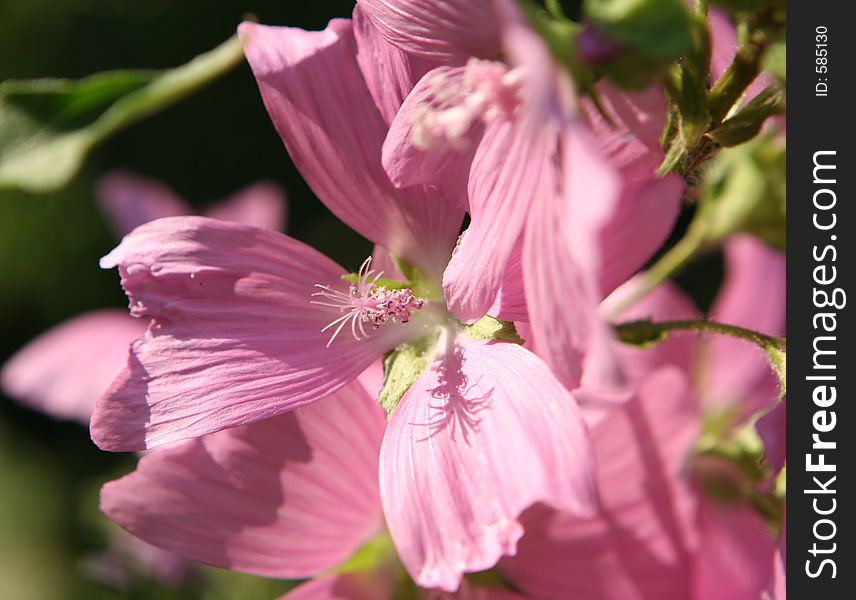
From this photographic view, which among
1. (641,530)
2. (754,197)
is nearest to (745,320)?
(754,197)

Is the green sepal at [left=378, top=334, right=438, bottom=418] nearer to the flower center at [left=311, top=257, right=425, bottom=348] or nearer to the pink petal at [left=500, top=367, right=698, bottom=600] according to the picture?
the flower center at [left=311, top=257, right=425, bottom=348]

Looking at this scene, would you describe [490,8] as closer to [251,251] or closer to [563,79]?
[563,79]

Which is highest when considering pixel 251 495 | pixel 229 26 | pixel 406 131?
pixel 229 26

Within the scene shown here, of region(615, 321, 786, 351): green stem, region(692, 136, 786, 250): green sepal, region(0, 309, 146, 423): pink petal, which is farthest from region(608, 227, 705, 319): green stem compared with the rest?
region(0, 309, 146, 423): pink petal

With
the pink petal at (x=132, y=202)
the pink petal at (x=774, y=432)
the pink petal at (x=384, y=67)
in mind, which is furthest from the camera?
the pink petal at (x=132, y=202)

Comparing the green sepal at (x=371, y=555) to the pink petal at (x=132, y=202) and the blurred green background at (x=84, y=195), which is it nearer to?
the pink petal at (x=132, y=202)

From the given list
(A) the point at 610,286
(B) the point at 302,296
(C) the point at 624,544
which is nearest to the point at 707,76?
(A) the point at 610,286

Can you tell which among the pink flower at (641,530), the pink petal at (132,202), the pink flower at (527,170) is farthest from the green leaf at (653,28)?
the pink petal at (132,202)
